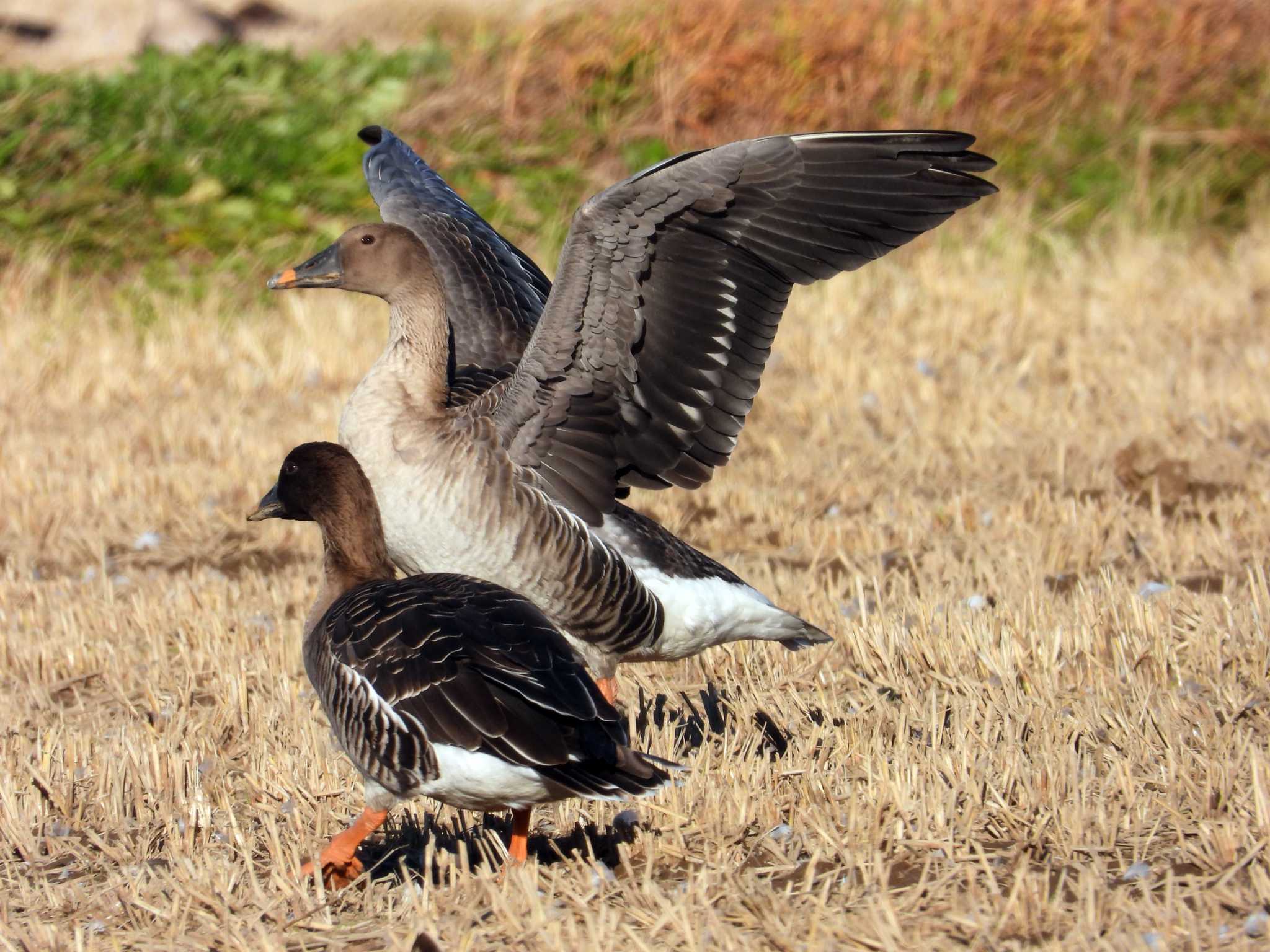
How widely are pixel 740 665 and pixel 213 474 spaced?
3797mm

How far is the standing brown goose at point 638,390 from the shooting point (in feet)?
16.7

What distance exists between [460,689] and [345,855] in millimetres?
555

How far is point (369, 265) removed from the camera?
584 cm

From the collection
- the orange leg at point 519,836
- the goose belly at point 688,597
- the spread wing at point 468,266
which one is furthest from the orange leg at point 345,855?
the spread wing at point 468,266

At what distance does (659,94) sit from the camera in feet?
46.9

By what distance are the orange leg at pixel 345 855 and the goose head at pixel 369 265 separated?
92.4 inches

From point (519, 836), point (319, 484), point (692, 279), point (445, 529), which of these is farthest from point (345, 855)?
point (692, 279)

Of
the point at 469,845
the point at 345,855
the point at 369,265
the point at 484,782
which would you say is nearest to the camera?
the point at 484,782

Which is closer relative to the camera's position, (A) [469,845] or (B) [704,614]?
(A) [469,845]

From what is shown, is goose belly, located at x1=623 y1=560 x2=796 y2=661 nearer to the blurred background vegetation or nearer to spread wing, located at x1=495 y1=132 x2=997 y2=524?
spread wing, located at x1=495 y1=132 x2=997 y2=524

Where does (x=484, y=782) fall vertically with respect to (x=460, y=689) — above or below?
below

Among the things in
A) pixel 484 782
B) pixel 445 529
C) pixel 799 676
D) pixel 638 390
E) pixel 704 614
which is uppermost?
pixel 638 390

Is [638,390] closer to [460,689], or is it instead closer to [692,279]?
[692,279]

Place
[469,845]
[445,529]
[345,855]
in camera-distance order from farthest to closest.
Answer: [445,529]
[469,845]
[345,855]
